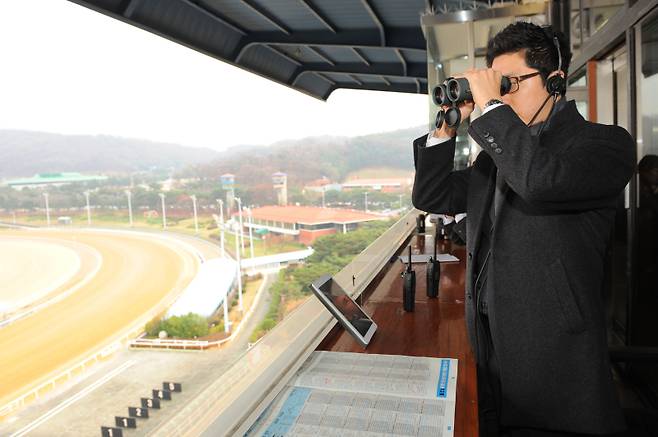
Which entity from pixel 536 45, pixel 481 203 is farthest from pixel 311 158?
pixel 536 45

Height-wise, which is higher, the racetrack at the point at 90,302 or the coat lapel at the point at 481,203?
the coat lapel at the point at 481,203

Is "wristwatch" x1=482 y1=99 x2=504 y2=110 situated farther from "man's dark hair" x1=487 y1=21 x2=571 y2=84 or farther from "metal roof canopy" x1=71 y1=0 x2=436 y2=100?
"metal roof canopy" x1=71 y1=0 x2=436 y2=100

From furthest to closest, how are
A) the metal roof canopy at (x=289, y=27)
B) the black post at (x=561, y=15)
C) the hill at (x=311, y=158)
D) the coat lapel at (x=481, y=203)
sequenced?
the metal roof canopy at (x=289, y=27) → the black post at (x=561, y=15) → the hill at (x=311, y=158) → the coat lapel at (x=481, y=203)

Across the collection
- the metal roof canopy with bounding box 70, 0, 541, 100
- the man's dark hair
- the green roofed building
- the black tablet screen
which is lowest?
the black tablet screen

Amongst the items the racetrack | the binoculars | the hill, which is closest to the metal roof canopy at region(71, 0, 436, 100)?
the hill

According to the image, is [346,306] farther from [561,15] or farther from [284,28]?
[284,28]

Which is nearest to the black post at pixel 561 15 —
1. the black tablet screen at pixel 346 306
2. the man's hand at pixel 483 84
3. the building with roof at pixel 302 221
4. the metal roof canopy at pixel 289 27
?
the metal roof canopy at pixel 289 27

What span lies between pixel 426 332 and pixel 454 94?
0.75m

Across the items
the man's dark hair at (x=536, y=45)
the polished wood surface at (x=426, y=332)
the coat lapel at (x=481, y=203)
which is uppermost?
the man's dark hair at (x=536, y=45)

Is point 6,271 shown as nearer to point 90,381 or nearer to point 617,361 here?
point 90,381

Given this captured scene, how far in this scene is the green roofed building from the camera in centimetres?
128

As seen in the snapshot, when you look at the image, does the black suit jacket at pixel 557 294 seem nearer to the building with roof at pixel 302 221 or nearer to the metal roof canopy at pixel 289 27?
the building with roof at pixel 302 221

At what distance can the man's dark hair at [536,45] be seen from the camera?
1055 mm

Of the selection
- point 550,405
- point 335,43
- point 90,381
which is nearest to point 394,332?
point 550,405
